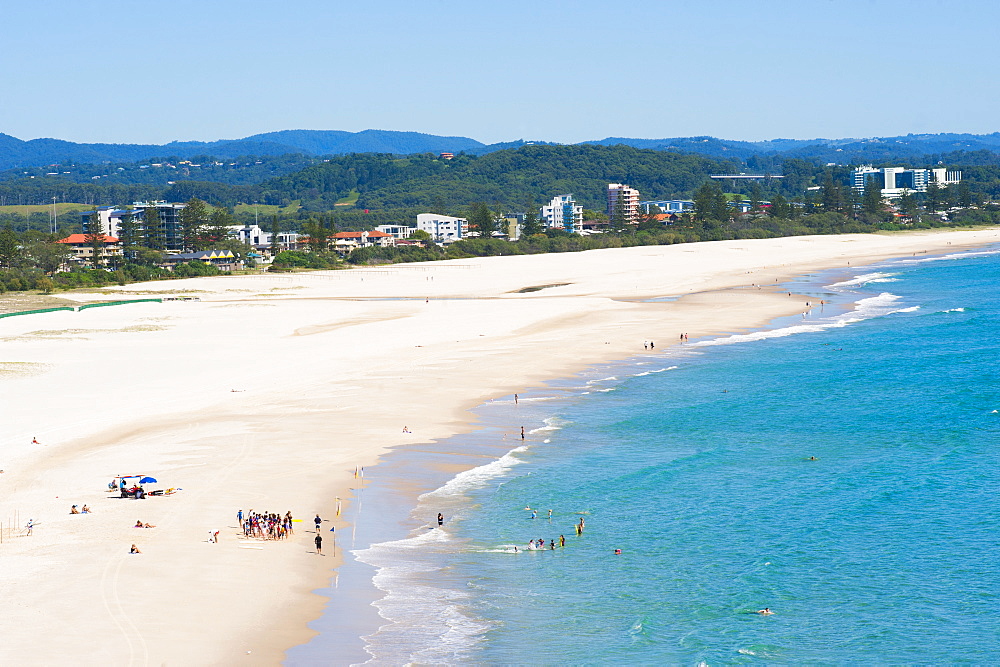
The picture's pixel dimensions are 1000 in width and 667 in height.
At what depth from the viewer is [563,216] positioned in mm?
172250

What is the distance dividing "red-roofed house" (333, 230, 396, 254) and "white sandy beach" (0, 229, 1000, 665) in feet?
146

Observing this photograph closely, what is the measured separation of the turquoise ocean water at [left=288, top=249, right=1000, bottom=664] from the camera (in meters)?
19.7

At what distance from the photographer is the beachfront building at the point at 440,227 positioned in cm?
16000

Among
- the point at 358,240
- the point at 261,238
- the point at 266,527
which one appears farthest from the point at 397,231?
the point at 266,527

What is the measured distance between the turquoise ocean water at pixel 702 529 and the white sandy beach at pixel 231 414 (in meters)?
2.12

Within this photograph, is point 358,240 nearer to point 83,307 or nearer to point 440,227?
point 440,227

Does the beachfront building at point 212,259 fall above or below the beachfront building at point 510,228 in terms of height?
below

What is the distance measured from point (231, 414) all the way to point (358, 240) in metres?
104

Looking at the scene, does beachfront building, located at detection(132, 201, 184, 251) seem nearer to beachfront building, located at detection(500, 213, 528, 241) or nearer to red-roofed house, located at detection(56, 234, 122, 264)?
red-roofed house, located at detection(56, 234, 122, 264)

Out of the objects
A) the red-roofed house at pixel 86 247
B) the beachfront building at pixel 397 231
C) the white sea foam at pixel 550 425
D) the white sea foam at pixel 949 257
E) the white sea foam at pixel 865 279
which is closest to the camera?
the white sea foam at pixel 550 425

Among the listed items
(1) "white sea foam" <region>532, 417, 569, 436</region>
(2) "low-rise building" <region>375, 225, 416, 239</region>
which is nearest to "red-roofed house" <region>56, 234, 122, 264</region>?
(2) "low-rise building" <region>375, 225, 416, 239</region>

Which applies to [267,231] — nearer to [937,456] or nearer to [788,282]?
[788,282]

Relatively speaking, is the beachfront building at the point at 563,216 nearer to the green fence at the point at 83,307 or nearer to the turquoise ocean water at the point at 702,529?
the green fence at the point at 83,307

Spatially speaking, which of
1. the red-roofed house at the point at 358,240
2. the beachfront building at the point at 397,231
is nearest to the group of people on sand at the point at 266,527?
the red-roofed house at the point at 358,240
